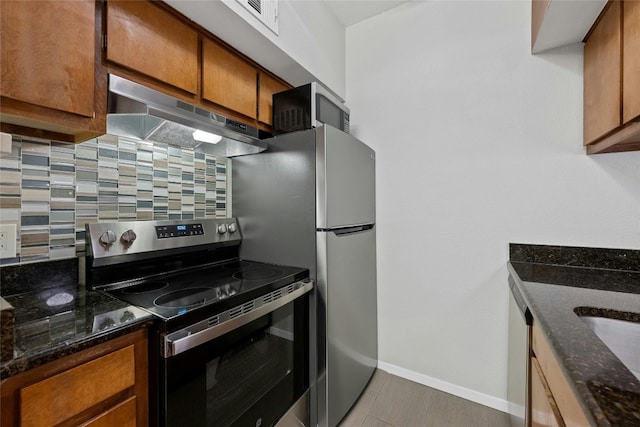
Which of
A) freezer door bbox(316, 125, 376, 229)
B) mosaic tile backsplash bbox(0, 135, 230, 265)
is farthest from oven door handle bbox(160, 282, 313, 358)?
mosaic tile backsplash bbox(0, 135, 230, 265)

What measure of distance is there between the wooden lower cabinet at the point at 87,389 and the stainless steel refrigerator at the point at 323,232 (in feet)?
2.72

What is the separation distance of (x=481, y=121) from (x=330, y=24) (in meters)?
1.28

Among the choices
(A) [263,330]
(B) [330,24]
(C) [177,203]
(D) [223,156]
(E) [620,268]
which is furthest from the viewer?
(B) [330,24]

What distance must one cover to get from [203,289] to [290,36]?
4.70 ft

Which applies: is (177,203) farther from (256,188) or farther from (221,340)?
(221,340)

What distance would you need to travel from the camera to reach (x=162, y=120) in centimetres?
113

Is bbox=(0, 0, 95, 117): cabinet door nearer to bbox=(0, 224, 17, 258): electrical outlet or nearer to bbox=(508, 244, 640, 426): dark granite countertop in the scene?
bbox=(0, 224, 17, 258): electrical outlet

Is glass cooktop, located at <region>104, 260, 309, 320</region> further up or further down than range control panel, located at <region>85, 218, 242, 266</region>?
further down

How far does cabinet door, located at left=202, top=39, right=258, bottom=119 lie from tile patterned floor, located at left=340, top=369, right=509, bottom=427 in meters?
1.91

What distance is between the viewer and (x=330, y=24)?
202 centimetres

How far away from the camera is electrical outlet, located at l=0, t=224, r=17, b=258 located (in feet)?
3.31

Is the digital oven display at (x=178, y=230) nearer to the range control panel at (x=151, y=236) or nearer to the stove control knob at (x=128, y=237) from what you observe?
the range control panel at (x=151, y=236)

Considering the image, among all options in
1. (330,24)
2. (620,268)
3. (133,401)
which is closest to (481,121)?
(620,268)

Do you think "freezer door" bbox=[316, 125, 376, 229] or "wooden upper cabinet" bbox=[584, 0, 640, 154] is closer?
"wooden upper cabinet" bbox=[584, 0, 640, 154]
